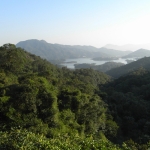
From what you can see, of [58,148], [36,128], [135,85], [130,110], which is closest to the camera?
[58,148]

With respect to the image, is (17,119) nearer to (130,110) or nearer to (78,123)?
(78,123)

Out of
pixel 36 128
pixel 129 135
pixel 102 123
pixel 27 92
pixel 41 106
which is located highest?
pixel 27 92

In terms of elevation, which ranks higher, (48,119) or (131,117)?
(48,119)

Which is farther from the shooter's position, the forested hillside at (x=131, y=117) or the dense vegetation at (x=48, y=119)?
the forested hillside at (x=131, y=117)

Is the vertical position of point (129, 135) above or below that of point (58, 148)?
below

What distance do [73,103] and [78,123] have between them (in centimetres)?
166

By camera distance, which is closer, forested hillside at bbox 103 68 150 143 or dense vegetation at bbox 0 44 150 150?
dense vegetation at bbox 0 44 150 150

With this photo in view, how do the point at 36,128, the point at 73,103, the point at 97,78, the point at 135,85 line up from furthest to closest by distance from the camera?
the point at 97,78
the point at 135,85
the point at 73,103
the point at 36,128

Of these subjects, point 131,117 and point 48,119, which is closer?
point 48,119

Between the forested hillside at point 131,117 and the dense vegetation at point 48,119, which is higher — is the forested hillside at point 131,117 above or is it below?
below

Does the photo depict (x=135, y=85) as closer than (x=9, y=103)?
A: No

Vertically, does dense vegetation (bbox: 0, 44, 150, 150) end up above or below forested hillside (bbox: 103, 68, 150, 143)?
above

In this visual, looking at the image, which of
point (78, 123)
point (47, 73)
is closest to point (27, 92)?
point (78, 123)

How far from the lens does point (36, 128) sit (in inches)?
426
